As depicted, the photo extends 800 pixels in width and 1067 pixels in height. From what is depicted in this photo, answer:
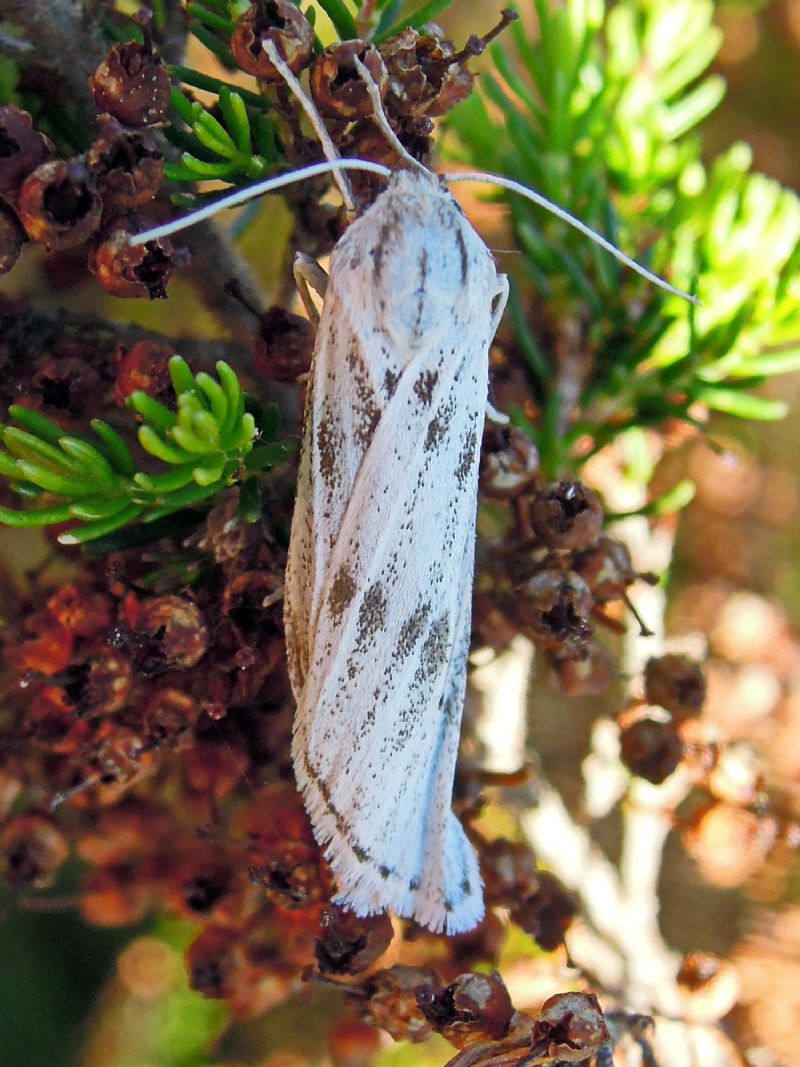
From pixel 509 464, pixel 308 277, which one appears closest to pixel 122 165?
pixel 308 277

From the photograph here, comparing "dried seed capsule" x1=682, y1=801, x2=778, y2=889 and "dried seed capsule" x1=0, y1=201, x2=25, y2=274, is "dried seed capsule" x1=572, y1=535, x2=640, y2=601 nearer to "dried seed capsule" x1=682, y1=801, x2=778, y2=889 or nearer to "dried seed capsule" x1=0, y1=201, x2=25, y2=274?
"dried seed capsule" x1=682, y1=801, x2=778, y2=889

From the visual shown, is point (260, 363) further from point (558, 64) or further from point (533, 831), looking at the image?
point (533, 831)

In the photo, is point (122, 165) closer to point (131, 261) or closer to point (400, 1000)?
point (131, 261)

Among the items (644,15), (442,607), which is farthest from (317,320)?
(644,15)

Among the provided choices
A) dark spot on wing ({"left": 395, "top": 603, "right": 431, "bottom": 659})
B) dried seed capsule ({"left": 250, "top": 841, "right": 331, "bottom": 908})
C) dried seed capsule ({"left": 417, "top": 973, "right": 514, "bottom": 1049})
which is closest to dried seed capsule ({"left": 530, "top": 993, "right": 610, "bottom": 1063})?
dried seed capsule ({"left": 417, "top": 973, "right": 514, "bottom": 1049})

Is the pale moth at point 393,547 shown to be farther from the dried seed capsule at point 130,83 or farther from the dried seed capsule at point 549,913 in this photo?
the dried seed capsule at point 130,83

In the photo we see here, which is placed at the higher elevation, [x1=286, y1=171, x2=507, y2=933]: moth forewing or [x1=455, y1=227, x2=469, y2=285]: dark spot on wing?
[x1=455, y1=227, x2=469, y2=285]: dark spot on wing

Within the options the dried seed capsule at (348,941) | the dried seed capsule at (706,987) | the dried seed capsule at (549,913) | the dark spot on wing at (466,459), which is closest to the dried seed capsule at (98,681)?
the dried seed capsule at (348,941)
